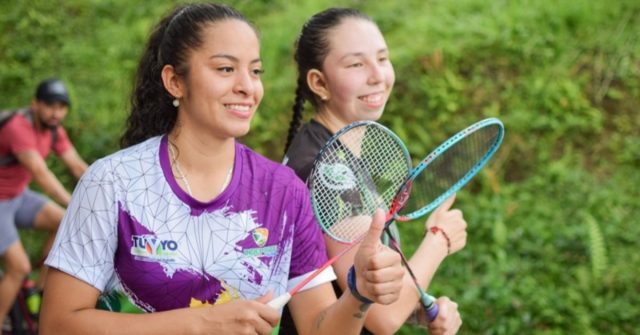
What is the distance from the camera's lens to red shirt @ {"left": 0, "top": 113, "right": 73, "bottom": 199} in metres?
5.57

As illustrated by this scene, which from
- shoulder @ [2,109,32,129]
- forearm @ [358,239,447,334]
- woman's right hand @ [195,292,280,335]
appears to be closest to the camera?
woman's right hand @ [195,292,280,335]

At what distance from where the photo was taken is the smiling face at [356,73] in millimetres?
2910

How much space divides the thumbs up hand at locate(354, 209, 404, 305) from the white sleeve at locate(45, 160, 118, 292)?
0.67 metres

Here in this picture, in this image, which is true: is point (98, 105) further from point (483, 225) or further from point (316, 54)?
point (316, 54)

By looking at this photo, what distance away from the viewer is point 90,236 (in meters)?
2.23

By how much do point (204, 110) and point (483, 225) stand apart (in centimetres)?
415

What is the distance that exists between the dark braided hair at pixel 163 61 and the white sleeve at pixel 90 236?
38cm

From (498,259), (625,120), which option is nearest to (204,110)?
(498,259)

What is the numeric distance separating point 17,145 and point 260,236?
373cm

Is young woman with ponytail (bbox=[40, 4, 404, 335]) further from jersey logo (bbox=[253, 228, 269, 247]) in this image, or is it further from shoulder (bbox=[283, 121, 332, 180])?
shoulder (bbox=[283, 121, 332, 180])

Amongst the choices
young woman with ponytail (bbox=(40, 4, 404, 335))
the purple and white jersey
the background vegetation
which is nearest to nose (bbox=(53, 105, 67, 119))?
the background vegetation

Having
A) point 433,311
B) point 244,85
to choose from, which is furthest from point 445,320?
point 244,85

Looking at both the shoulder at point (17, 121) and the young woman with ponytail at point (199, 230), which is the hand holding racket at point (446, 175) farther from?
the shoulder at point (17, 121)

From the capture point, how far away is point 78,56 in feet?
29.5
